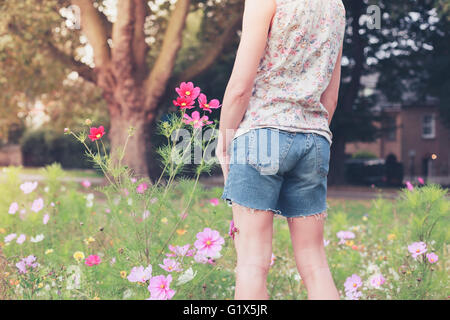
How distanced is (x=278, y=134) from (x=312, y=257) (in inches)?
22.8

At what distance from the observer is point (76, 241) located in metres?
4.14

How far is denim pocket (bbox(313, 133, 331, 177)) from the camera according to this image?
7.14 ft

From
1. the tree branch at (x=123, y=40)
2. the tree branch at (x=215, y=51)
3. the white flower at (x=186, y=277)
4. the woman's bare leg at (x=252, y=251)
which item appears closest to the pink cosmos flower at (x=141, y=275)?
the white flower at (x=186, y=277)

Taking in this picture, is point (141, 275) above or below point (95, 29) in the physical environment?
below

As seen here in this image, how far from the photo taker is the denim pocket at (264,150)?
2053 mm

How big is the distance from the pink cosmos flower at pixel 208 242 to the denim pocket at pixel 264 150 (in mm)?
715

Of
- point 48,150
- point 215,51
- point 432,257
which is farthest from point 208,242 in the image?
point 48,150

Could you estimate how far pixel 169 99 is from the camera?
52.0 feet

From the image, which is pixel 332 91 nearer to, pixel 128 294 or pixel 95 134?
pixel 95 134

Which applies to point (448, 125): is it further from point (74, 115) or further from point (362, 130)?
point (74, 115)

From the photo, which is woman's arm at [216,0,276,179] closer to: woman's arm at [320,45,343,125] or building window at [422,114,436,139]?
woman's arm at [320,45,343,125]

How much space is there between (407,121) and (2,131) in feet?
82.2

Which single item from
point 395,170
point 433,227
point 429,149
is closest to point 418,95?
point 395,170

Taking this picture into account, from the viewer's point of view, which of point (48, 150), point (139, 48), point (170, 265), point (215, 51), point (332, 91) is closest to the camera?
point (332, 91)
